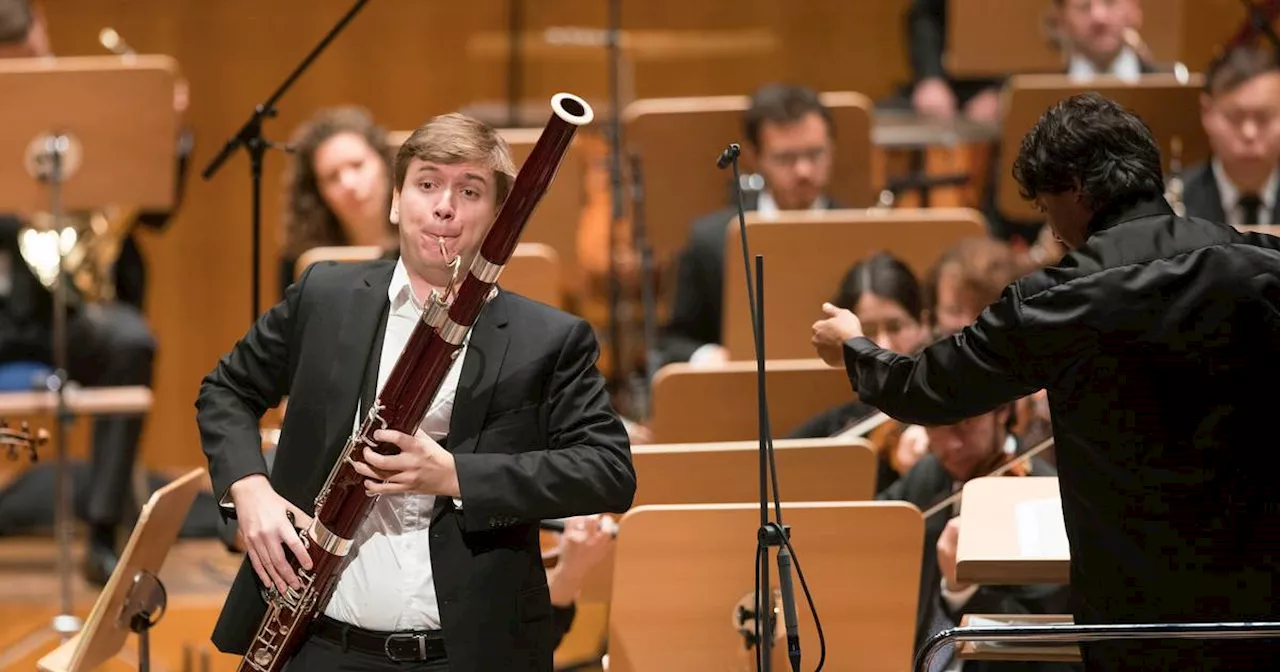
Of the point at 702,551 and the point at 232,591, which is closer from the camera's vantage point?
the point at 232,591

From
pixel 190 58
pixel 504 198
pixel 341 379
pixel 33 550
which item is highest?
pixel 190 58

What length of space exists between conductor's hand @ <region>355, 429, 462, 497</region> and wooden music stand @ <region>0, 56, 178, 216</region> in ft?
8.75

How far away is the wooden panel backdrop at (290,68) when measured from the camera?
702 cm

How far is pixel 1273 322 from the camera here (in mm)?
2463

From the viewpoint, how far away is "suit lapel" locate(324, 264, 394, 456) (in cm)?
254

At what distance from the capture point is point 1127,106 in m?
4.84

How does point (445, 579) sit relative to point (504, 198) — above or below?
below

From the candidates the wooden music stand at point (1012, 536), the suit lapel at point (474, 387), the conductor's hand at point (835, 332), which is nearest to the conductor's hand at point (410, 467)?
the suit lapel at point (474, 387)

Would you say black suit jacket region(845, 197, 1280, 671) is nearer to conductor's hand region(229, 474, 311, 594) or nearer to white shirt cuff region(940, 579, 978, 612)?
white shirt cuff region(940, 579, 978, 612)

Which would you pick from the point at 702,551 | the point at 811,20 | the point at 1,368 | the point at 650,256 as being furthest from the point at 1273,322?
the point at 811,20

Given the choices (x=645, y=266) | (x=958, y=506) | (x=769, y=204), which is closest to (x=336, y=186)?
(x=645, y=266)

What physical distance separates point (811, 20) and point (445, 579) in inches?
208

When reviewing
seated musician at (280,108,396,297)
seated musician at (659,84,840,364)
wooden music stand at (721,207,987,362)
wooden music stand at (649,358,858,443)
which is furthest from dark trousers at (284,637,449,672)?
seated musician at (659,84,840,364)

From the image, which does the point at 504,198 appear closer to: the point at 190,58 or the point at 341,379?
the point at 341,379
